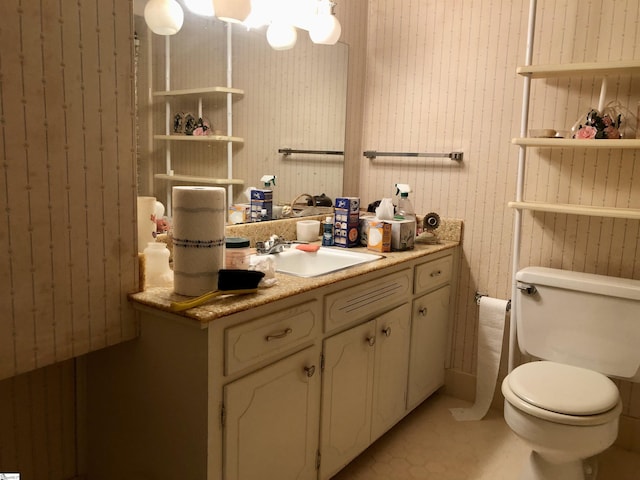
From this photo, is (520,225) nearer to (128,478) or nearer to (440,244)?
(440,244)

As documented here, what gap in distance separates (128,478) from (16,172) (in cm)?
92

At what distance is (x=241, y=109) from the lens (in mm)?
2078

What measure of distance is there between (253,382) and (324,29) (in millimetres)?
1532

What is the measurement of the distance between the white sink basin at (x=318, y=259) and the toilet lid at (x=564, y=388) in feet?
2.25

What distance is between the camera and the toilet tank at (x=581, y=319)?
1.96 metres

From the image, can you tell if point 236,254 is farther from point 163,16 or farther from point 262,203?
point 163,16

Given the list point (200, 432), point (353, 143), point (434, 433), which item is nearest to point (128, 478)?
point (200, 432)

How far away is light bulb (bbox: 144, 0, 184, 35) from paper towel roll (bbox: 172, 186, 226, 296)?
25.4 inches

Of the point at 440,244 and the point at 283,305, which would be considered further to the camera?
the point at 440,244

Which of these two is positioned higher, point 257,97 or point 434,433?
point 257,97

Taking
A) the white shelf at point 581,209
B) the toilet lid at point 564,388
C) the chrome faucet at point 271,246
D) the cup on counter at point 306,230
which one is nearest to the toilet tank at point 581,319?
the toilet lid at point 564,388

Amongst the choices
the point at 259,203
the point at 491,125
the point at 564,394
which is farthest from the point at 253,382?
the point at 491,125

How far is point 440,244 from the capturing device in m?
2.48

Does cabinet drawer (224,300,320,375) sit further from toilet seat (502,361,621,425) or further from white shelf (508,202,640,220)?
white shelf (508,202,640,220)
